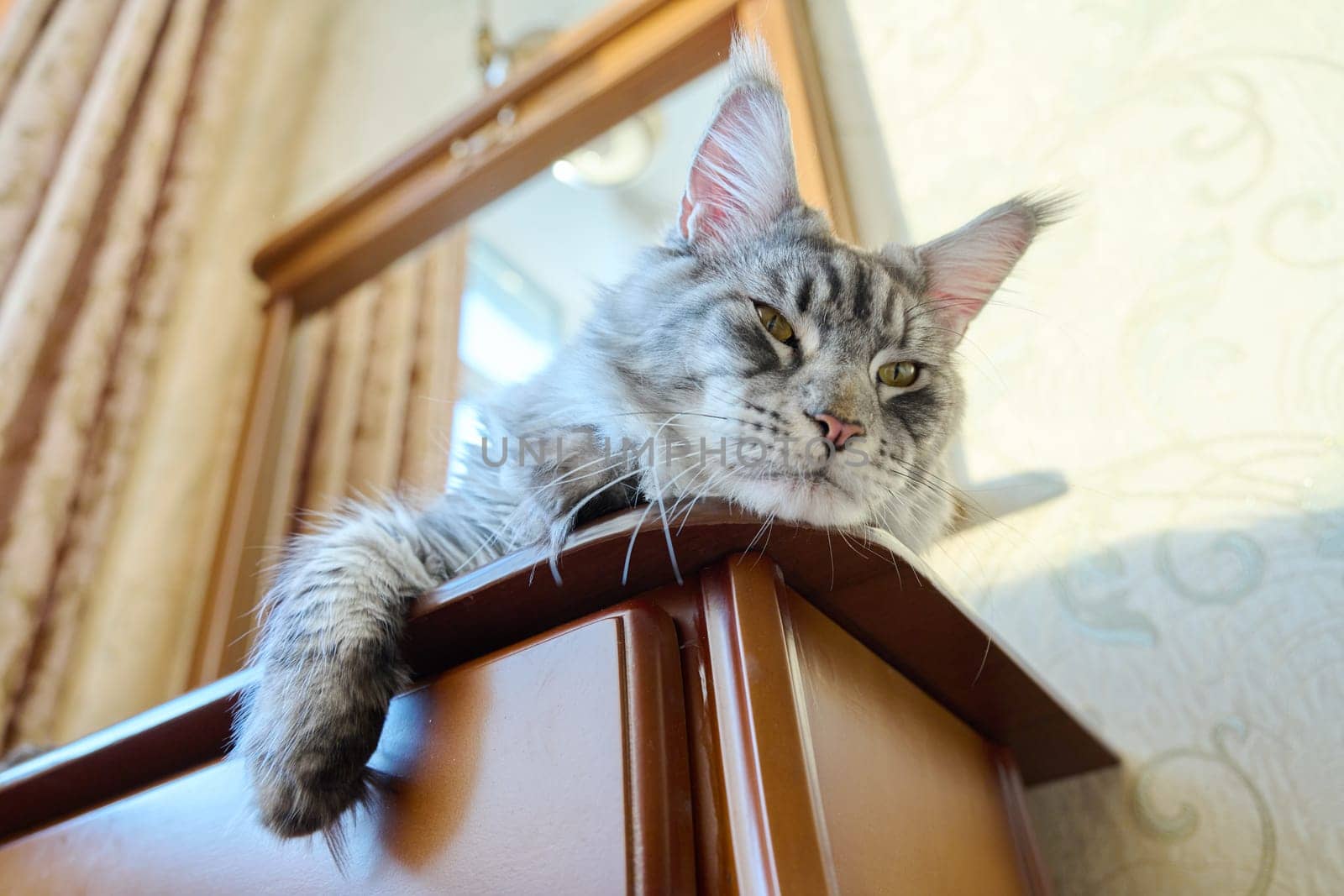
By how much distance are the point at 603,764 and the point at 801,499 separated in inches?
10.5

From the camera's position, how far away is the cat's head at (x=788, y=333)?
2.18 ft

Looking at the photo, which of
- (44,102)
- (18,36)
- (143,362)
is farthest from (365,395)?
(18,36)

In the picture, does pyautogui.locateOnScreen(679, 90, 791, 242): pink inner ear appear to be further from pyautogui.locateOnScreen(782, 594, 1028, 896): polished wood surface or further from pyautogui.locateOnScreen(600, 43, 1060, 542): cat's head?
pyautogui.locateOnScreen(782, 594, 1028, 896): polished wood surface

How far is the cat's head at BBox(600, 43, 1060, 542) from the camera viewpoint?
0.67 meters

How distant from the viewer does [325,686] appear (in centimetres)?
Result: 55

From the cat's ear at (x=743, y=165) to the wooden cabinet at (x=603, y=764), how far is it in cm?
48

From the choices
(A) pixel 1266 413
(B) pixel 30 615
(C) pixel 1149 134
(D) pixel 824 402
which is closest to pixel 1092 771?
(A) pixel 1266 413

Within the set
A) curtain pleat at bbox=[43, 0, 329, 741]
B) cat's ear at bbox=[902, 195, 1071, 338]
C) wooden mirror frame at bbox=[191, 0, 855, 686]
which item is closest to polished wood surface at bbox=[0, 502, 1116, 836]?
cat's ear at bbox=[902, 195, 1071, 338]

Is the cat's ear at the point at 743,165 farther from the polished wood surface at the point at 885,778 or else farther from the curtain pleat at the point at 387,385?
the curtain pleat at the point at 387,385

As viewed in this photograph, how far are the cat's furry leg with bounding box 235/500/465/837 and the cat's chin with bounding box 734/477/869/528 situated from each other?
252 mm

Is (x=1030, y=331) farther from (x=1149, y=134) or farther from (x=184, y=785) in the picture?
(x=184, y=785)

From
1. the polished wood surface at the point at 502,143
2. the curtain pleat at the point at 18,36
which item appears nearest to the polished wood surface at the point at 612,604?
the polished wood surface at the point at 502,143

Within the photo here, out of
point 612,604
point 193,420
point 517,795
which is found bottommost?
point 517,795

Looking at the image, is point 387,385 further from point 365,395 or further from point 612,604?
point 612,604
